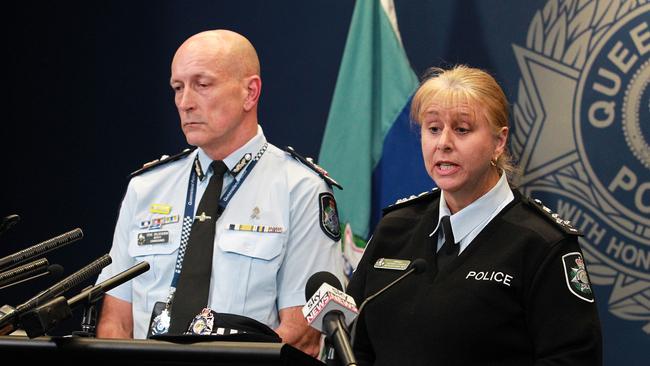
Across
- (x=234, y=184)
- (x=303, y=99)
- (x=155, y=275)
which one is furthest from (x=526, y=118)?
(x=155, y=275)

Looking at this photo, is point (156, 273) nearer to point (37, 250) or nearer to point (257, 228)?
point (257, 228)

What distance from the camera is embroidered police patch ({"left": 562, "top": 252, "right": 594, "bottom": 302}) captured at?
2178mm

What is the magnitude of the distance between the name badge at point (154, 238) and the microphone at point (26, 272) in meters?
0.86

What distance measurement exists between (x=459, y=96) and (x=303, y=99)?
76.2 inches

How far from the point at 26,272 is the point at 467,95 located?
1.06 meters

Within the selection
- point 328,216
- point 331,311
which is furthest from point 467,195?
point 331,311

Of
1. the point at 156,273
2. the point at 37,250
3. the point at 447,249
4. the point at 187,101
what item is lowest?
the point at 156,273

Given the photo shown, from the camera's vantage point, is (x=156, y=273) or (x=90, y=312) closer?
(x=90, y=312)

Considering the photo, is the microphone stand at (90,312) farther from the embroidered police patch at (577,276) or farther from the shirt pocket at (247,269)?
the embroidered police patch at (577,276)

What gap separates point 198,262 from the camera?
112 inches

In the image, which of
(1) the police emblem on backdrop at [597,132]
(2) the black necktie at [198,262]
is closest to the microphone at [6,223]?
(2) the black necktie at [198,262]

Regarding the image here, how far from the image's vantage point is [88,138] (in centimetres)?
450

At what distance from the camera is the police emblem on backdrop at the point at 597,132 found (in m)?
3.68

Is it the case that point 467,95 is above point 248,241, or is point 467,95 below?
above
